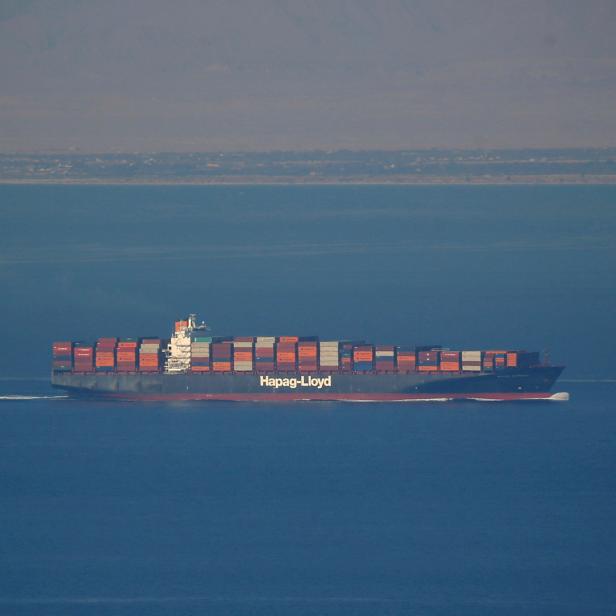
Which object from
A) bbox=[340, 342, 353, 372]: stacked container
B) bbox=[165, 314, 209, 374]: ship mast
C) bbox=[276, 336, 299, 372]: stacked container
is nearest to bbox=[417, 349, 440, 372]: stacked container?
bbox=[340, 342, 353, 372]: stacked container

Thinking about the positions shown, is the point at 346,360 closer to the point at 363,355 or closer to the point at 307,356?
the point at 363,355

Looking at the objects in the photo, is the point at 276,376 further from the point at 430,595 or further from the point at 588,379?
the point at 430,595

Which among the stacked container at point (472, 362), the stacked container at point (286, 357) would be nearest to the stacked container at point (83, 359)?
the stacked container at point (286, 357)

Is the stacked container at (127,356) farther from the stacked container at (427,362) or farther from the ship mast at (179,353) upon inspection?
the stacked container at (427,362)

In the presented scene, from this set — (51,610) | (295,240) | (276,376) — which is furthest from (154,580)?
(295,240)

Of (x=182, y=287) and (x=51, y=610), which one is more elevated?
(x=182, y=287)

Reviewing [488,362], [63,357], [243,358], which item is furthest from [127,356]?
[488,362]
